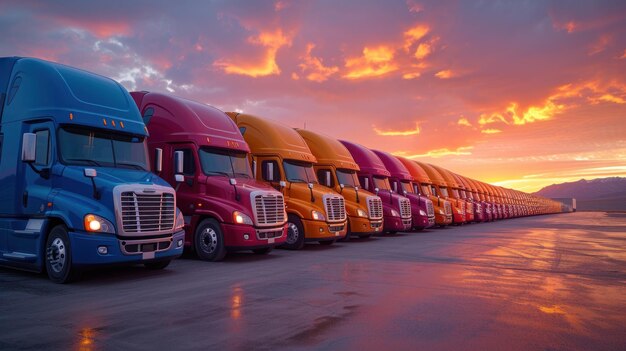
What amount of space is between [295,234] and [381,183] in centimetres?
798

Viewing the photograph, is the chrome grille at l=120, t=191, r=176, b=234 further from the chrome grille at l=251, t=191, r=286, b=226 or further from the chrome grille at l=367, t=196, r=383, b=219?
the chrome grille at l=367, t=196, r=383, b=219

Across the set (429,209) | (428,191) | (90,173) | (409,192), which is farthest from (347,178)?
(90,173)

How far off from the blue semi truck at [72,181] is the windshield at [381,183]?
1254 centimetres

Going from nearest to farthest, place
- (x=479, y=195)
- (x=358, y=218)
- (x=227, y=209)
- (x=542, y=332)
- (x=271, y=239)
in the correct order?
(x=542, y=332) → (x=227, y=209) → (x=271, y=239) → (x=358, y=218) → (x=479, y=195)

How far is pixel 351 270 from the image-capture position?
392 inches

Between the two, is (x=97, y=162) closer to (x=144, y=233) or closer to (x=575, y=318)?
(x=144, y=233)

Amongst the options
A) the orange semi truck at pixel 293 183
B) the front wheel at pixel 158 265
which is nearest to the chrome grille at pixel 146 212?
the front wheel at pixel 158 265

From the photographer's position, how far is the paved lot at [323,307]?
15.7 ft

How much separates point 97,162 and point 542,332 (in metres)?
7.59

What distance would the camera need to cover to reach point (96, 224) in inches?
314

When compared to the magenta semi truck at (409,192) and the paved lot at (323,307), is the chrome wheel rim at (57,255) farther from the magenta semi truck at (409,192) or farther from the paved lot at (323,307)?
the magenta semi truck at (409,192)

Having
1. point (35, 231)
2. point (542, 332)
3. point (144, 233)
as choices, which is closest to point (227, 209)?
point (144, 233)

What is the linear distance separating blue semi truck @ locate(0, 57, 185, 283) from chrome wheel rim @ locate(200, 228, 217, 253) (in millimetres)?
1896

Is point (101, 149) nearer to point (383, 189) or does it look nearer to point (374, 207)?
point (374, 207)
